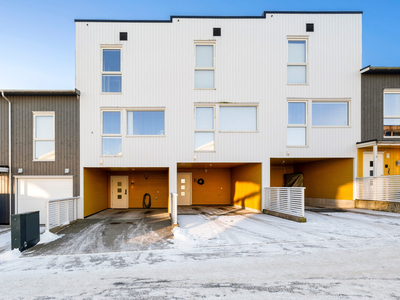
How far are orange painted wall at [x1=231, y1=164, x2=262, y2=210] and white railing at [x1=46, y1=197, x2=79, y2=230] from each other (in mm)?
7563

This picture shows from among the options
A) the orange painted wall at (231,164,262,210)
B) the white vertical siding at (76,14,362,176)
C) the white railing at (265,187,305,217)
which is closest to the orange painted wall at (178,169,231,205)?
the orange painted wall at (231,164,262,210)

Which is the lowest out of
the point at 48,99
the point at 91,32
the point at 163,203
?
the point at 163,203

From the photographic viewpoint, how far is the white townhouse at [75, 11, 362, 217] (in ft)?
31.4

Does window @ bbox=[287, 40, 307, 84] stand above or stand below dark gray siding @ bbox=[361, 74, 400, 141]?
above

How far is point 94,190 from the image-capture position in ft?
34.4

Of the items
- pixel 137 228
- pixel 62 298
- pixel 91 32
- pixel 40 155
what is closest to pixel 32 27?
pixel 91 32

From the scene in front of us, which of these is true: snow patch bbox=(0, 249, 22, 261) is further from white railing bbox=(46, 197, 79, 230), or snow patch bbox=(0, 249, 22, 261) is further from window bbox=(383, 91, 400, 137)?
window bbox=(383, 91, 400, 137)

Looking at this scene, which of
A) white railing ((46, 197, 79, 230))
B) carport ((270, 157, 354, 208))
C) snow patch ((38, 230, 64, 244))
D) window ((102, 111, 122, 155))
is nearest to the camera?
snow patch ((38, 230, 64, 244))

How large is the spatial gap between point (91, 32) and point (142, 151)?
559 cm

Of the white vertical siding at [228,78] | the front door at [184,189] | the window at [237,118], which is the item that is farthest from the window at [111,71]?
the front door at [184,189]

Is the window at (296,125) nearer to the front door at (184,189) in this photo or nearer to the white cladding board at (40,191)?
the front door at (184,189)

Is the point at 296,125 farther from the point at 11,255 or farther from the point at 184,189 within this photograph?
the point at 11,255

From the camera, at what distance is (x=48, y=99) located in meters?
9.40

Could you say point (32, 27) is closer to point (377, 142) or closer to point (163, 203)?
point (163, 203)
